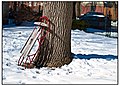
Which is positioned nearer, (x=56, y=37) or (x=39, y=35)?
(x=56, y=37)

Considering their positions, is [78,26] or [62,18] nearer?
[62,18]

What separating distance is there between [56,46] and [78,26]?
42.7 ft

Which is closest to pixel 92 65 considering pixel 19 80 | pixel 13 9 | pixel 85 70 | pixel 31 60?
pixel 85 70

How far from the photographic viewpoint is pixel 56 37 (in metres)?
7.02

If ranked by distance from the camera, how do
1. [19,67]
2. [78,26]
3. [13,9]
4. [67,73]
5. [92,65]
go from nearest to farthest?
[67,73] < [19,67] < [92,65] < [78,26] < [13,9]

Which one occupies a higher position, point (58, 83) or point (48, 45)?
point (48, 45)

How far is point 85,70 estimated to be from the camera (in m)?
6.82

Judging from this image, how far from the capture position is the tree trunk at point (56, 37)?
698 centimetres

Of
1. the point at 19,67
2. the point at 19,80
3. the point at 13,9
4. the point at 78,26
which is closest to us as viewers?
the point at 19,80

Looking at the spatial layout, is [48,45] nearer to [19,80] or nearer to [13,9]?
[19,80]

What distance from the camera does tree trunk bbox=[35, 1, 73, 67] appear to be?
698 cm

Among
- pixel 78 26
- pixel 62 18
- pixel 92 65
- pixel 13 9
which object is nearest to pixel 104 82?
pixel 92 65

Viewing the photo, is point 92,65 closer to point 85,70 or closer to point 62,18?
point 85,70

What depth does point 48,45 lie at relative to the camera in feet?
23.2
